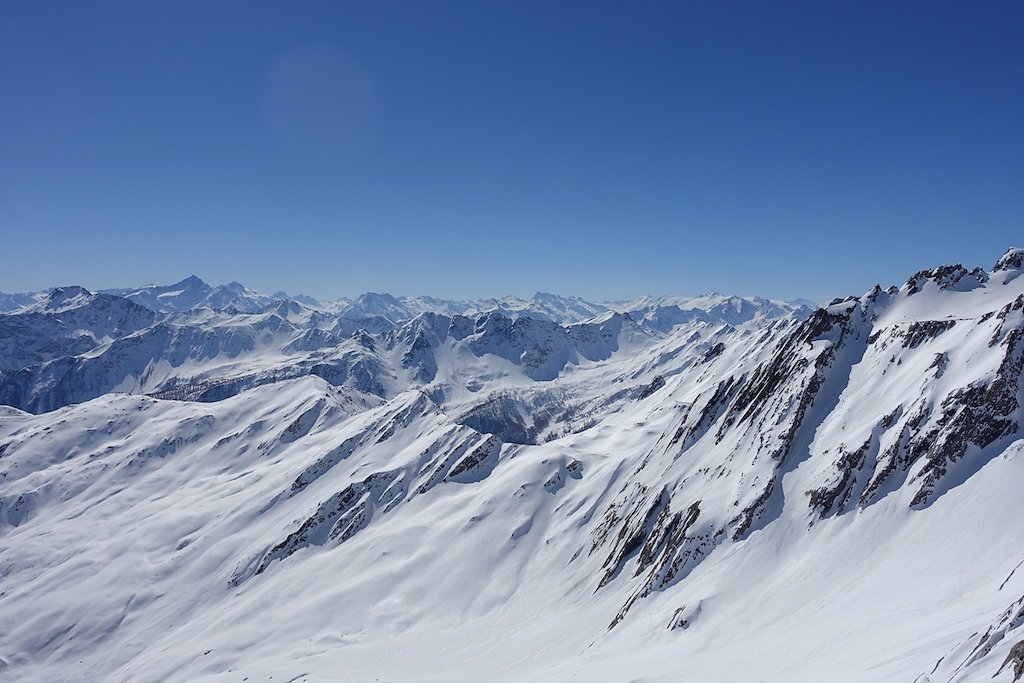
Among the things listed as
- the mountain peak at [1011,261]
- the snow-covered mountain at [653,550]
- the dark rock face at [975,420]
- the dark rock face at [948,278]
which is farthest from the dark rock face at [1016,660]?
the mountain peak at [1011,261]

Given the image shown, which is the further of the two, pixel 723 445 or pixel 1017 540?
pixel 723 445

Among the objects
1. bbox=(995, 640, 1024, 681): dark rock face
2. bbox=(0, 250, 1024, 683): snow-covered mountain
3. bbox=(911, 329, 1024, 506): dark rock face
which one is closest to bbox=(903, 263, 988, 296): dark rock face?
bbox=(0, 250, 1024, 683): snow-covered mountain

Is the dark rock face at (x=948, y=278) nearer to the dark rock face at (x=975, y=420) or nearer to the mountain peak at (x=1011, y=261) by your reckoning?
the mountain peak at (x=1011, y=261)

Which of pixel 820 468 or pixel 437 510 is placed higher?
pixel 437 510

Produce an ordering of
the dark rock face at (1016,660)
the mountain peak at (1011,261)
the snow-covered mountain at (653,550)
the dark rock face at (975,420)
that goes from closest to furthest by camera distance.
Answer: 1. the dark rock face at (1016,660)
2. the snow-covered mountain at (653,550)
3. the dark rock face at (975,420)
4. the mountain peak at (1011,261)

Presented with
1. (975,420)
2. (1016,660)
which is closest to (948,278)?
(975,420)

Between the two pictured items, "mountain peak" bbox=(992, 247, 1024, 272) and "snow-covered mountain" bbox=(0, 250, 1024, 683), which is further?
"mountain peak" bbox=(992, 247, 1024, 272)

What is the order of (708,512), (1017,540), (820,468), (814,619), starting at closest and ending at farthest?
(1017,540)
(814,619)
(820,468)
(708,512)

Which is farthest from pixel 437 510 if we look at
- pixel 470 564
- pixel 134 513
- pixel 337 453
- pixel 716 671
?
pixel 134 513

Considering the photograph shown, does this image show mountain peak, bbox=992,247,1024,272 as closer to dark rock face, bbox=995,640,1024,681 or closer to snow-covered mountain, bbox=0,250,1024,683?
snow-covered mountain, bbox=0,250,1024,683

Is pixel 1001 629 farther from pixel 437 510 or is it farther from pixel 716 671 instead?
pixel 437 510

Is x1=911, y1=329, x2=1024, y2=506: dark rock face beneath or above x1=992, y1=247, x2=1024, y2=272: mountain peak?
beneath
